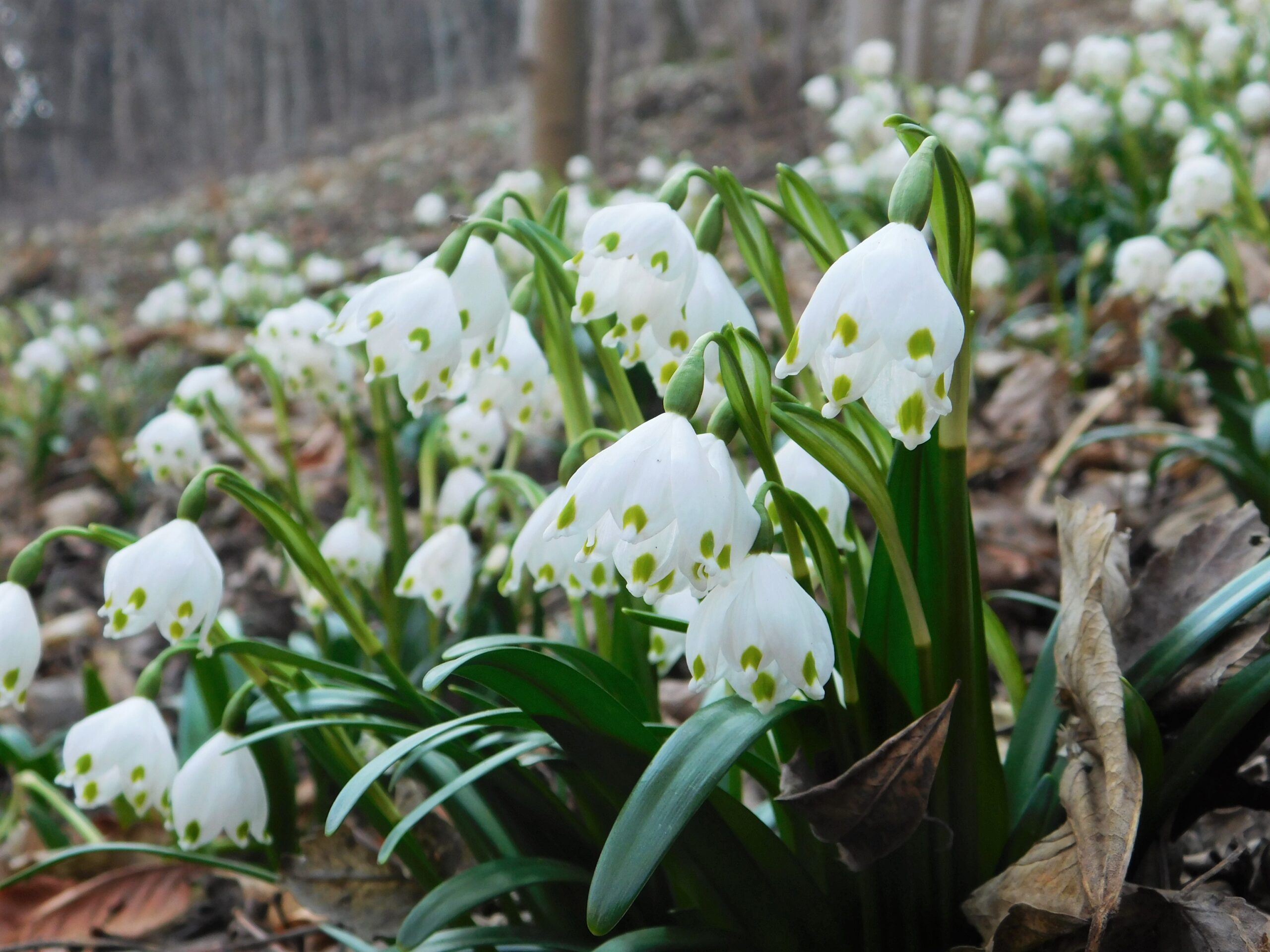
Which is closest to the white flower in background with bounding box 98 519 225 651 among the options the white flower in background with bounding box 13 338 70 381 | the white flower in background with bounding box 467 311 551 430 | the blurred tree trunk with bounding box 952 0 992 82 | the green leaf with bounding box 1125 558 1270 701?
the white flower in background with bounding box 467 311 551 430

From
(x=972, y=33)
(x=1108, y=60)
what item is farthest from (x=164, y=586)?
(x=972, y=33)

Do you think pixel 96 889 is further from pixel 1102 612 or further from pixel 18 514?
pixel 18 514

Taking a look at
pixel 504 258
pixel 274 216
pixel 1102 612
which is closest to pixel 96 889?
pixel 1102 612

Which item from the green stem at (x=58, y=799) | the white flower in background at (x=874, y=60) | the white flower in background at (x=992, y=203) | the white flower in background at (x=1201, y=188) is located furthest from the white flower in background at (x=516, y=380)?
the white flower in background at (x=874, y=60)

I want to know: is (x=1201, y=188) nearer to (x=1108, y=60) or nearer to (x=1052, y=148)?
(x=1052, y=148)

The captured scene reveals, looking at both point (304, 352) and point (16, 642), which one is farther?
point (304, 352)

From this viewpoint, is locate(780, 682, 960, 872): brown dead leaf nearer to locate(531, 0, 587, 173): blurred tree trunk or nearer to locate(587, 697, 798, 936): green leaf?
locate(587, 697, 798, 936): green leaf

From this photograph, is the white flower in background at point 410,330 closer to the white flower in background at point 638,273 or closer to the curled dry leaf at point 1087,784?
the white flower in background at point 638,273
